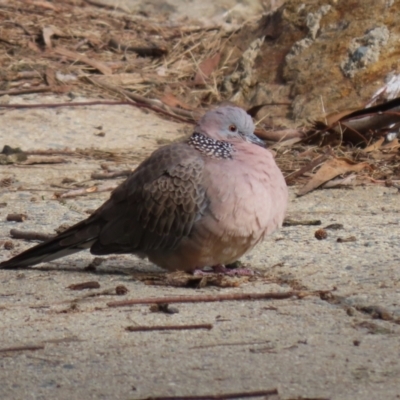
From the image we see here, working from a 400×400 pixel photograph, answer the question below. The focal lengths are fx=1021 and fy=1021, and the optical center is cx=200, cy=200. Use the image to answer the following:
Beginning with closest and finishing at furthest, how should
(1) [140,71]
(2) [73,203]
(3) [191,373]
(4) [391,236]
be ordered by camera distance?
1. (3) [191,373]
2. (4) [391,236]
3. (2) [73,203]
4. (1) [140,71]

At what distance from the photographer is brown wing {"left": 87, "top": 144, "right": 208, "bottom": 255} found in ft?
15.8

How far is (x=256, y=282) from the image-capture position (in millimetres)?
4742

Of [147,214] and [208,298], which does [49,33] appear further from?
[208,298]

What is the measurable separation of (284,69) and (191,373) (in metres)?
6.14

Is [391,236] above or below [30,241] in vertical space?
above

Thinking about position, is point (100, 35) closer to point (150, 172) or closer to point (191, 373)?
point (150, 172)

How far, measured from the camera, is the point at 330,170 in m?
6.91

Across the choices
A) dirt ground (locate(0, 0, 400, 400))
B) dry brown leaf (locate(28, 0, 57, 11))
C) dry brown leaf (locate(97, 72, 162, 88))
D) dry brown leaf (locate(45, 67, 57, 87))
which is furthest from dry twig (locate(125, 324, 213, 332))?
dry brown leaf (locate(28, 0, 57, 11))

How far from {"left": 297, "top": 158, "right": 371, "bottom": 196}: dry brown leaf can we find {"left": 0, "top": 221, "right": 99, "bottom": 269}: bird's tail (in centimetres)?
209

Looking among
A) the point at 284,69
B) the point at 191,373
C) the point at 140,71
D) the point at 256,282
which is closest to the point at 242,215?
the point at 256,282

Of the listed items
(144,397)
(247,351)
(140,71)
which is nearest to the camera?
(144,397)

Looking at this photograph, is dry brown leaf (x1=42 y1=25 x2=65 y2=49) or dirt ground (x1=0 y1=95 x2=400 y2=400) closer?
dirt ground (x1=0 y1=95 x2=400 y2=400)

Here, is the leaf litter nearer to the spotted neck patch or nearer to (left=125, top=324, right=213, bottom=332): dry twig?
the spotted neck patch

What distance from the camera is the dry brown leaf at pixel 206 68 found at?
9.88 meters
